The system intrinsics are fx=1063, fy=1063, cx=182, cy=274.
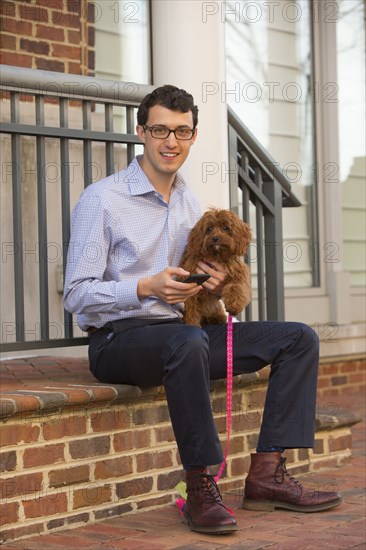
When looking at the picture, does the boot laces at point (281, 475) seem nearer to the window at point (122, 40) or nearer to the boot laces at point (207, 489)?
the boot laces at point (207, 489)

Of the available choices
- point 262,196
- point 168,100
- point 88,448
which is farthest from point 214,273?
point 262,196

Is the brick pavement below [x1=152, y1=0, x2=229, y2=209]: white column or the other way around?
below

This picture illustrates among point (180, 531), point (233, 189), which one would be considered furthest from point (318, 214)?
point (180, 531)

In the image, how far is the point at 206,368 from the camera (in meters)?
3.66

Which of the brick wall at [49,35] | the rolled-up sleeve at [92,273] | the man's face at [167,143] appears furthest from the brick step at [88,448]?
the brick wall at [49,35]

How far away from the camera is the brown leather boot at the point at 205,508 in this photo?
3582 mm

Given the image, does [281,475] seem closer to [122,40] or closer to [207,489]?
[207,489]

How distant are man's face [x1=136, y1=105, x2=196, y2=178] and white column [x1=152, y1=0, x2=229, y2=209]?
2.53 feet

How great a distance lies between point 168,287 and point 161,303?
35 cm

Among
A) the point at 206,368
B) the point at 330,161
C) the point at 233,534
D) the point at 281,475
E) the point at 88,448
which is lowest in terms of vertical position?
the point at 233,534

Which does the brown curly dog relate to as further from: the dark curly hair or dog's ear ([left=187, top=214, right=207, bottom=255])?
the dark curly hair

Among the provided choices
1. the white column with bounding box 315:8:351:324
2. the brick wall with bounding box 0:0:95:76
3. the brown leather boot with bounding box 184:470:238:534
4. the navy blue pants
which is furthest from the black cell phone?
the white column with bounding box 315:8:351:324

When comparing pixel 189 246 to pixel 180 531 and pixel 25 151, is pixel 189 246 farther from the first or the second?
pixel 25 151

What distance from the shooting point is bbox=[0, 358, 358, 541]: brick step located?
11.8 ft
